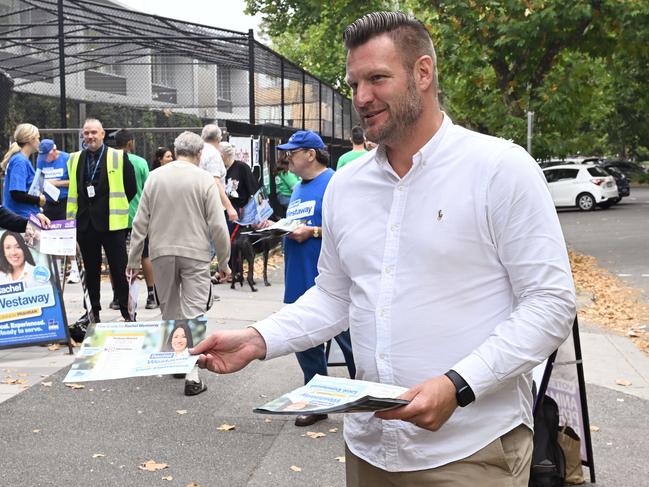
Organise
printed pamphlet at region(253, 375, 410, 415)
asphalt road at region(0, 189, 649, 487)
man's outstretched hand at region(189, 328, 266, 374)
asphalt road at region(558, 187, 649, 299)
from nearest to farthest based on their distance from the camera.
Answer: printed pamphlet at region(253, 375, 410, 415) → man's outstretched hand at region(189, 328, 266, 374) → asphalt road at region(0, 189, 649, 487) → asphalt road at region(558, 187, 649, 299)

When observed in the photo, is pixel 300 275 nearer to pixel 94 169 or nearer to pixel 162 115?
pixel 94 169

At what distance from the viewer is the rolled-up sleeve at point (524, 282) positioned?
2135mm

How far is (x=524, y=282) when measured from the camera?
2174 mm

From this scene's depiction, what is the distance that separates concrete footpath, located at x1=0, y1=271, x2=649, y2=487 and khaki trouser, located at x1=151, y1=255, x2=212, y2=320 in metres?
0.61

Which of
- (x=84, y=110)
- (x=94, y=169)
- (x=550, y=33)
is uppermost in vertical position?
(x=550, y=33)

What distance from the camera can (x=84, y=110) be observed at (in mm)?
18797

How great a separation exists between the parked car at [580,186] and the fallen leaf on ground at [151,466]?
27.3 m

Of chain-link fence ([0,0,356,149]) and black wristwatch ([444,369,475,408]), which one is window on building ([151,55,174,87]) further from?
black wristwatch ([444,369,475,408])

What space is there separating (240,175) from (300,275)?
6.49 m

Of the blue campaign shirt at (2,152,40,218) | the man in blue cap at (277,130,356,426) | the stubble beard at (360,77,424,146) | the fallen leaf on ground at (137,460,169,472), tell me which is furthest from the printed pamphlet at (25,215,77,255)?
the stubble beard at (360,77,424,146)

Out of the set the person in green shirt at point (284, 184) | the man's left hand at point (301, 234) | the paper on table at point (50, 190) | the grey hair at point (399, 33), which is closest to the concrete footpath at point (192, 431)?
the man's left hand at point (301, 234)

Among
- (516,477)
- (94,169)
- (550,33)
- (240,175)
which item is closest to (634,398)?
(516,477)

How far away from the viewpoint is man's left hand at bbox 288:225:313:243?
6.14 m

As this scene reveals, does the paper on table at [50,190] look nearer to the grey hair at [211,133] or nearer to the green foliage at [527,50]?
the grey hair at [211,133]
